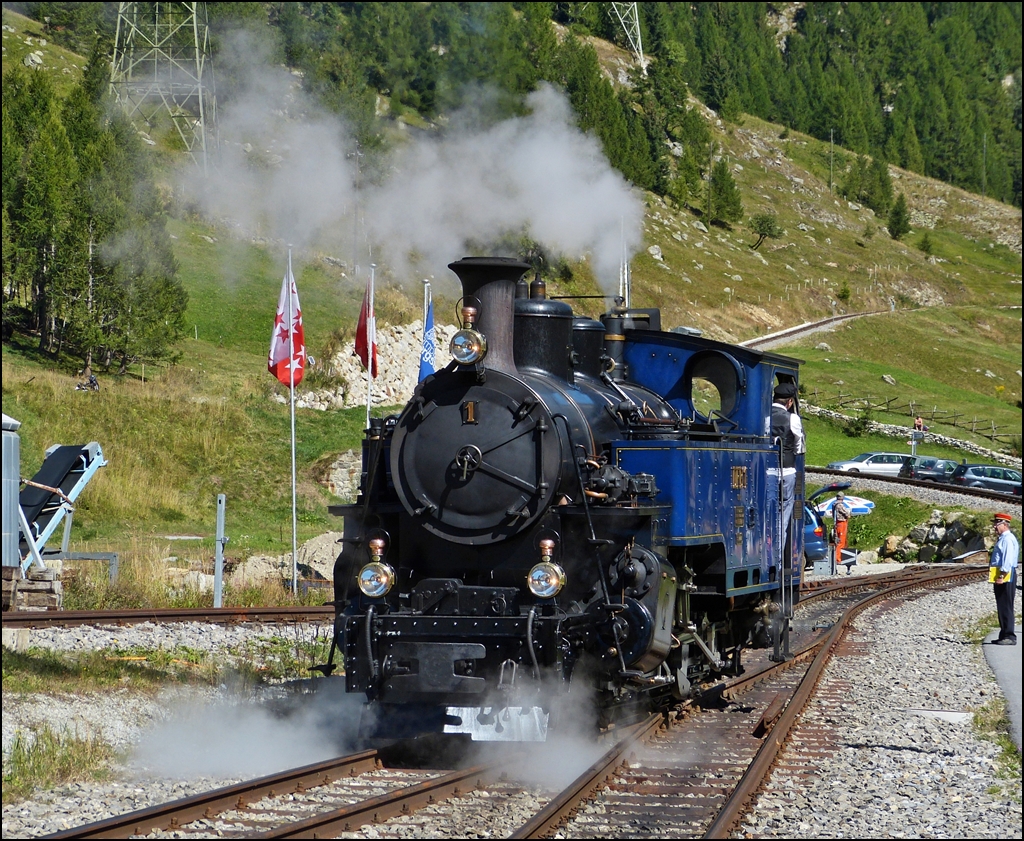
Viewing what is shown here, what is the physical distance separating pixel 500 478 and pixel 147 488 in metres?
18.0

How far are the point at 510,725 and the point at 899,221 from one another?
111 m

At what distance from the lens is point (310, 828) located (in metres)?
6.16

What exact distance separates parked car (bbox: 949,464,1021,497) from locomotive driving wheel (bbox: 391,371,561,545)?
113 ft

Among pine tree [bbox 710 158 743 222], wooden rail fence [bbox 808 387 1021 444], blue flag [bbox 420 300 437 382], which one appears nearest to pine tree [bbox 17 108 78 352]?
blue flag [bbox 420 300 437 382]

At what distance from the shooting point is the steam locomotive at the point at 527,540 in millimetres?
8164

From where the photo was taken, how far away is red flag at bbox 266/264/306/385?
57.2ft

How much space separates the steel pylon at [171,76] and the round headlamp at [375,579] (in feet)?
99.2

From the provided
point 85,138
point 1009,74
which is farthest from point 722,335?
point 1009,74

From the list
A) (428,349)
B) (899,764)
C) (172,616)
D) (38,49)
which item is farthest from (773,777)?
(38,49)

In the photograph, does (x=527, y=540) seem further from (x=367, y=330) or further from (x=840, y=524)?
(x=840, y=524)

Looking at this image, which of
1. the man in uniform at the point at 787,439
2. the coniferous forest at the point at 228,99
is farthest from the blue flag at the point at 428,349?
the man in uniform at the point at 787,439

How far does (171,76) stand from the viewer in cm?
4347

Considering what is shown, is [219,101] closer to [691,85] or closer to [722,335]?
[722,335]

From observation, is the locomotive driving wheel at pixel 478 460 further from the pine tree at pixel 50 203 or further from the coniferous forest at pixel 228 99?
the pine tree at pixel 50 203
